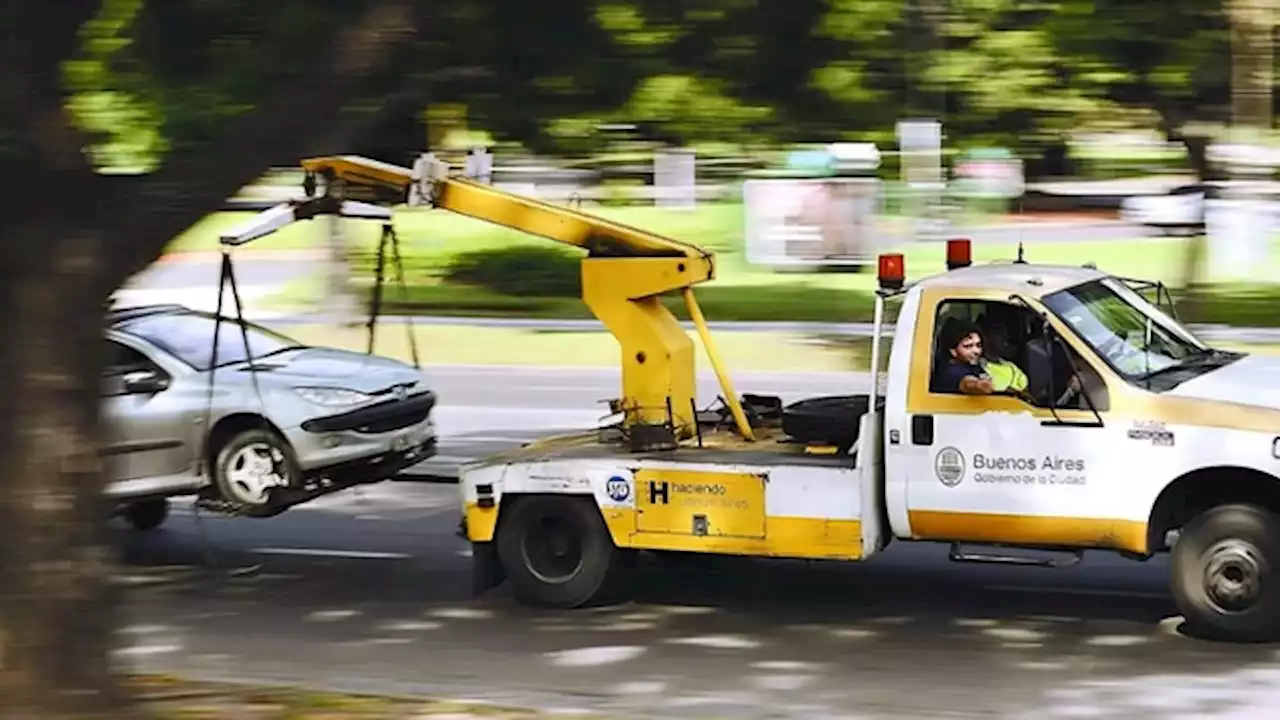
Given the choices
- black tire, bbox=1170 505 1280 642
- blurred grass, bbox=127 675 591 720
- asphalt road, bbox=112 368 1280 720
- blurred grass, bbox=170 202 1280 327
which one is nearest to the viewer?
blurred grass, bbox=127 675 591 720

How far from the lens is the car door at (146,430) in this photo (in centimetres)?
1213

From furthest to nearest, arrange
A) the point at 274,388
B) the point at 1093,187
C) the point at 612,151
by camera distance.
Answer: the point at 1093,187 < the point at 612,151 < the point at 274,388

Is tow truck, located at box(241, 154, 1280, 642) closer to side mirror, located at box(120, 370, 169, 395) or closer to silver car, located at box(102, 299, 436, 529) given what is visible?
silver car, located at box(102, 299, 436, 529)

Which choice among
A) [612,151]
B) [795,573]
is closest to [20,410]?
[795,573]

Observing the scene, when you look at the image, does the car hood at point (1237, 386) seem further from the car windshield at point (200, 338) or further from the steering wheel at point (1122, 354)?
the car windshield at point (200, 338)

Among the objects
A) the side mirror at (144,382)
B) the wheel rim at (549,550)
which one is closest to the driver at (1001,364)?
the wheel rim at (549,550)

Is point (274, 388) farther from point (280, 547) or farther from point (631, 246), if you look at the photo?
point (631, 246)

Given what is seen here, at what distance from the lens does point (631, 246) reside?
10.7m

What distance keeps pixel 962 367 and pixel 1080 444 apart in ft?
2.44

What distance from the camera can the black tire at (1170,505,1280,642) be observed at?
8.85 m

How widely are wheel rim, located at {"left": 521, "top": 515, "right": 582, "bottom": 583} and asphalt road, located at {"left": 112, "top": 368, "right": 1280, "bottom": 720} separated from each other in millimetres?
244

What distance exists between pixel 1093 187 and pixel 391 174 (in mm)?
35390

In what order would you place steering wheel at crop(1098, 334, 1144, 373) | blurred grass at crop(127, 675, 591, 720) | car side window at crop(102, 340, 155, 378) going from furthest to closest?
car side window at crop(102, 340, 155, 378) → steering wheel at crop(1098, 334, 1144, 373) → blurred grass at crop(127, 675, 591, 720)

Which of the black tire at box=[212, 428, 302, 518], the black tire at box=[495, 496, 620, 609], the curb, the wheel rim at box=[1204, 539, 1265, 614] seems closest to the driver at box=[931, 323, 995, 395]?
the wheel rim at box=[1204, 539, 1265, 614]
